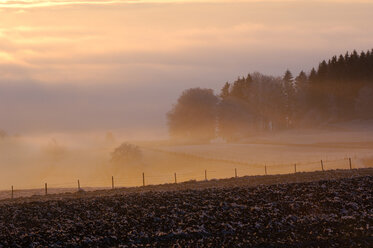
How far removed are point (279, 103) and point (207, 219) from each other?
108058mm

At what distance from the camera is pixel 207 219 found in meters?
31.1

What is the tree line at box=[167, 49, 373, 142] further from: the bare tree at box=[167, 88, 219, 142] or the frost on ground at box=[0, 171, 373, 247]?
the frost on ground at box=[0, 171, 373, 247]

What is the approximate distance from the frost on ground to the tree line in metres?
87.2

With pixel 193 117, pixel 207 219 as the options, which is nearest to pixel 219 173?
pixel 193 117

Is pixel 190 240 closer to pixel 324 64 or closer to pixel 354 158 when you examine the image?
pixel 354 158

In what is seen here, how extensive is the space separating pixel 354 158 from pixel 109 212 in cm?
5390

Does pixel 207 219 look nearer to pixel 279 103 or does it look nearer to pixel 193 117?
pixel 193 117

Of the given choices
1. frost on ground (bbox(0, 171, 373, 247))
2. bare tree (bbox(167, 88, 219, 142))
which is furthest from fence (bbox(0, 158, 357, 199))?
bare tree (bbox(167, 88, 219, 142))

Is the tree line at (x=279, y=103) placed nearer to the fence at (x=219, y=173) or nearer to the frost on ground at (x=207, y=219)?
the fence at (x=219, y=173)

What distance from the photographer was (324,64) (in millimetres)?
128000

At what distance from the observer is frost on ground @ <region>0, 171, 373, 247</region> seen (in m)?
27.7

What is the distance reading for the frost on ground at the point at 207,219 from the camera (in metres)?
27.7

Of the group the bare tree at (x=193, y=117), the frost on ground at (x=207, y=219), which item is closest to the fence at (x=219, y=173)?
the frost on ground at (x=207, y=219)

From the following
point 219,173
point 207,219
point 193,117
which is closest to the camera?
point 207,219
